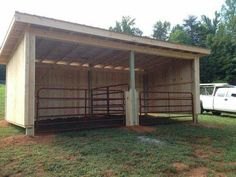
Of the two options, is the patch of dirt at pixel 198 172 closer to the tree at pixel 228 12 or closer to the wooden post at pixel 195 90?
the wooden post at pixel 195 90

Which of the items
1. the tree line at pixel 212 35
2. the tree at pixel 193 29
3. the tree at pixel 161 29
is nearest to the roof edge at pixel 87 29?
the tree line at pixel 212 35

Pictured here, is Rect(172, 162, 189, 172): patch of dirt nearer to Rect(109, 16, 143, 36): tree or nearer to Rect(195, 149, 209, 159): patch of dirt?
Rect(195, 149, 209, 159): patch of dirt

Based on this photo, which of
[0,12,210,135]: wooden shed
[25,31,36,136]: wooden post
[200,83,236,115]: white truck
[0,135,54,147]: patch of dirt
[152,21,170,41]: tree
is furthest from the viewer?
[152,21,170,41]: tree

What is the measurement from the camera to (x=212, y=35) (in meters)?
34.4

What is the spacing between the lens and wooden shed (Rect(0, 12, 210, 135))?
714 centimetres

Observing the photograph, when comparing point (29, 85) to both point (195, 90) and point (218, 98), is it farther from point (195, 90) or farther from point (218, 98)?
point (218, 98)

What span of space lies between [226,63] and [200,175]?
27.3m

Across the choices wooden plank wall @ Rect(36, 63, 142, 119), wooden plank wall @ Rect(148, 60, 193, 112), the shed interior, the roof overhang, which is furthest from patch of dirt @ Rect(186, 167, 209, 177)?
wooden plank wall @ Rect(36, 63, 142, 119)

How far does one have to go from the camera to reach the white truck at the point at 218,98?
47.3 ft

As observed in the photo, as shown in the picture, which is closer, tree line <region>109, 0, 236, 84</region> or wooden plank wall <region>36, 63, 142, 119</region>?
wooden plank wall <region>36, 63, 142, 119</region>

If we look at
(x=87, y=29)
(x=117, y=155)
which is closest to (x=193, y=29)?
(x=87, y=29)

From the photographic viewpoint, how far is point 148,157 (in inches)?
211

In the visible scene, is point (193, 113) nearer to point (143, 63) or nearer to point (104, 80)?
point (143, 63)

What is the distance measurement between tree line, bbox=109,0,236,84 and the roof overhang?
69.3 feet
